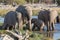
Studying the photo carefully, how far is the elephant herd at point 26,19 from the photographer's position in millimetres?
19906

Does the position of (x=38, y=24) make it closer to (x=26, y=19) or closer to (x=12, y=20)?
(x=26, y=19)

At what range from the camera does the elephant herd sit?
19.9 metres

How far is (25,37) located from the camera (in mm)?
15047

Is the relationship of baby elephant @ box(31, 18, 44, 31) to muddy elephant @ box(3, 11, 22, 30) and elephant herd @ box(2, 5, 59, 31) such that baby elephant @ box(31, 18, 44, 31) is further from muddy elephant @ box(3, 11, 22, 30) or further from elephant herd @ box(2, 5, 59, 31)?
muddy elephant @ box(3, 11, 22, 30)

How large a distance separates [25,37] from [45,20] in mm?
6401

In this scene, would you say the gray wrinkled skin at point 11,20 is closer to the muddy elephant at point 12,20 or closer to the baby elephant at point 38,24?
the muddy elephant at point 12,20

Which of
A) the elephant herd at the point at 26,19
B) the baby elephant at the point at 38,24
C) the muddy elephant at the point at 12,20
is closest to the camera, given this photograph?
the muddy elephant at the point at 12,20

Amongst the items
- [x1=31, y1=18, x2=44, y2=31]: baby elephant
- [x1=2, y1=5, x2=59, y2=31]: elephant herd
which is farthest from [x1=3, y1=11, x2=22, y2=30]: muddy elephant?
[x1=31, y1=18, x2=44, y2=31]: baby elephant

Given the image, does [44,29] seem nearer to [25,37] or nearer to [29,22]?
[29,22]

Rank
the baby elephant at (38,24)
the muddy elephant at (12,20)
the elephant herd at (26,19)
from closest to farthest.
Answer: the muddy elephant at (12,20)
the elephant herd at (26,19)
the baby elephant at (38,24)

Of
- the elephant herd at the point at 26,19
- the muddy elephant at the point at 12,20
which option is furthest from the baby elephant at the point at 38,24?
the muddy elephant at the point at 12,20

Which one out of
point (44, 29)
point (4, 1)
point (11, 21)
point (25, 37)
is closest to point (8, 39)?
point (25, 37)

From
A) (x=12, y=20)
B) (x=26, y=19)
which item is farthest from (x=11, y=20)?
(x=26, y=19)

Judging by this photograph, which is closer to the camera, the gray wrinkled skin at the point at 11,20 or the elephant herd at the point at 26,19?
the gray wrinkled skin at the point at 11,20
